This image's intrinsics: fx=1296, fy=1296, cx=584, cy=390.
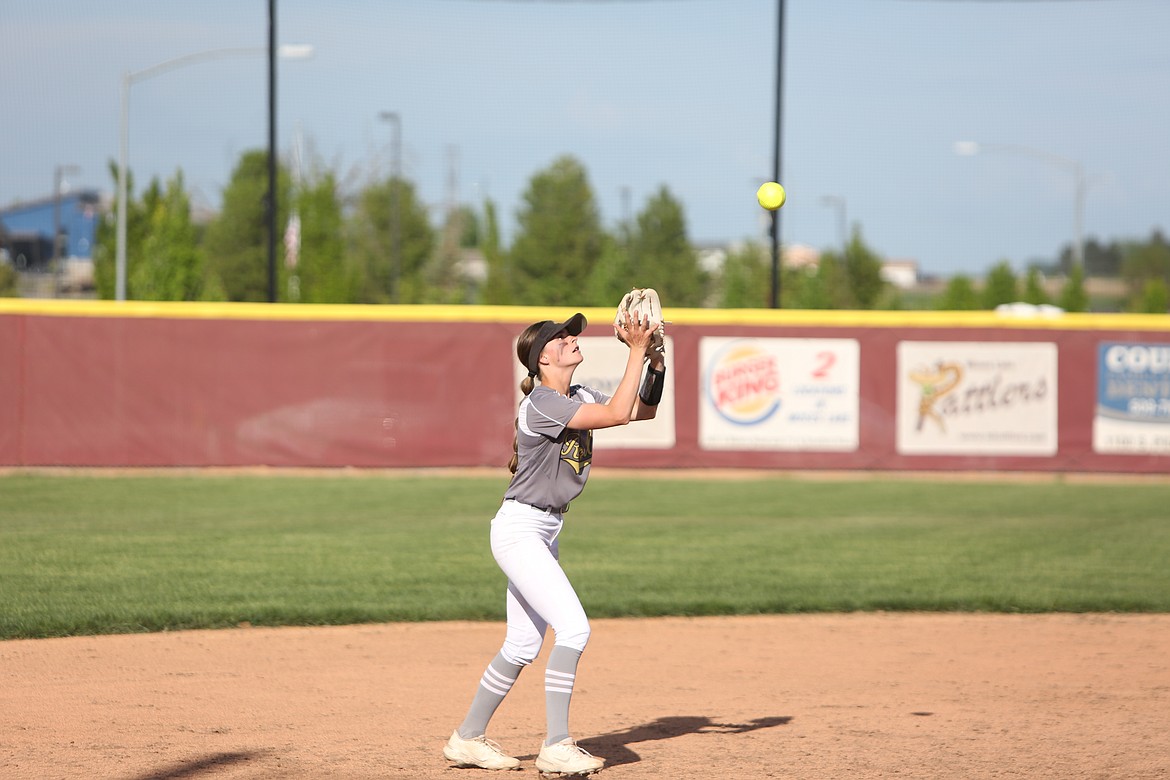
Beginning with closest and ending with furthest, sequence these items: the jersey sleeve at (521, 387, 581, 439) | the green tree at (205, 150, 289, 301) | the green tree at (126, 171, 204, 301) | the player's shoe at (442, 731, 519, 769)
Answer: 1. the jersey sleeve at (521, 387, 581, 439)
2. the player's shoe at (442, 731, 519, 769)
3. the green tree at (126, 171, 204, 301)
4. the green tree at (205, 150, 289, 301)

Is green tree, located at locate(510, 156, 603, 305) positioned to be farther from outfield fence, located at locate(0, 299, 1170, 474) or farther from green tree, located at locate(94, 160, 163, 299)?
outfield fence, located at locate(0, 299, 1170, 474)

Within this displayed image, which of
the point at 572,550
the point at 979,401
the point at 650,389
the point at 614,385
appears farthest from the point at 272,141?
the point at 650,389

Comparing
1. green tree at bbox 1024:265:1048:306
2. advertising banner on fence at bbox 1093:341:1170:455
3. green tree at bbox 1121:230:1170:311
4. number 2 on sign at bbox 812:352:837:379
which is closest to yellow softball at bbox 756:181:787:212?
number 2 on sign at bbox 812:352:837:379

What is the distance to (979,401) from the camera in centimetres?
1869

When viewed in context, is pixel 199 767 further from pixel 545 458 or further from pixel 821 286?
pixel 821 286

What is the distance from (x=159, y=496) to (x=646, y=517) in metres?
5.82

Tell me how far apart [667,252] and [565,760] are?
3719 centimetres

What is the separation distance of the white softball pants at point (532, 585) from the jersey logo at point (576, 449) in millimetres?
228

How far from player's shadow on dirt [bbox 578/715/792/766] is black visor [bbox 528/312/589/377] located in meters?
1.77

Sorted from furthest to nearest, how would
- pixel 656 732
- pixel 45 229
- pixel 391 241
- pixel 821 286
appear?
pixel 45 229, pixel 391 241, pixel 821 286, pixel 656 732

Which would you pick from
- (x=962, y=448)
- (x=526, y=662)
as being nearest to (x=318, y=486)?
(x=962, y=448)

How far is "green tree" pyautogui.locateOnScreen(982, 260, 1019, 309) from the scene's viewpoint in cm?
4350

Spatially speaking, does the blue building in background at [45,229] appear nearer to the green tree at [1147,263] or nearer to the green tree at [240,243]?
the green tree at [240,243]

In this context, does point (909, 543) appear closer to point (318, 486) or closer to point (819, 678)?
point (819, 678)
